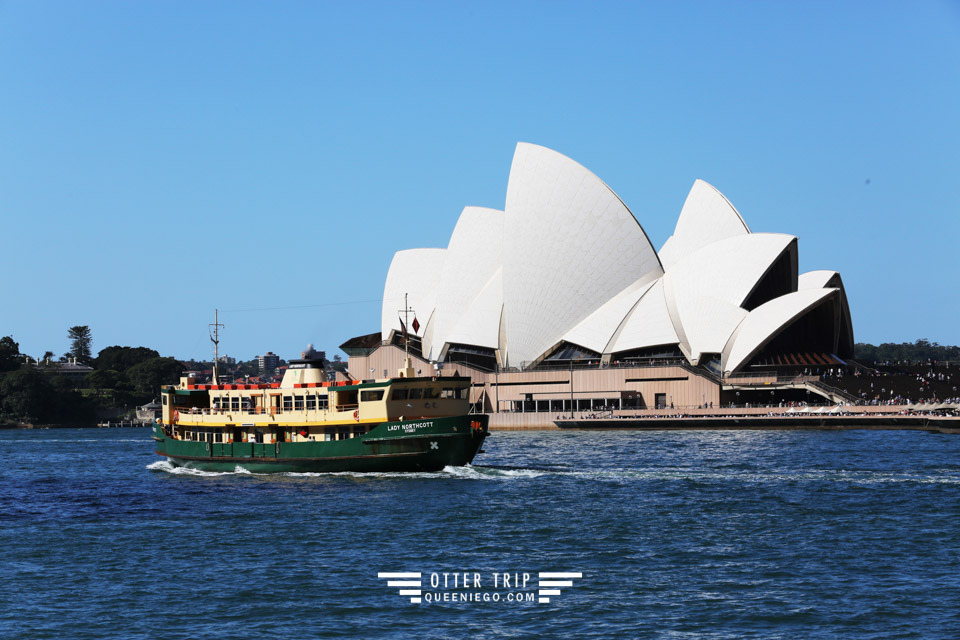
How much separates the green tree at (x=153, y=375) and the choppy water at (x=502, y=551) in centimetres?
10556

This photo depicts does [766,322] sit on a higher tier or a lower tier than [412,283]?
lower

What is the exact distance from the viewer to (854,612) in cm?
1881

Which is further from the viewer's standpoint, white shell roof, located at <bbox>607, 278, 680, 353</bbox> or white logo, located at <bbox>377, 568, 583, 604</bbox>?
white shell roof, located at <bbox>607, 278, 680, 353</bbox>

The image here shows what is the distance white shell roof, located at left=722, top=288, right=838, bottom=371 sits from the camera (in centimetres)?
8319

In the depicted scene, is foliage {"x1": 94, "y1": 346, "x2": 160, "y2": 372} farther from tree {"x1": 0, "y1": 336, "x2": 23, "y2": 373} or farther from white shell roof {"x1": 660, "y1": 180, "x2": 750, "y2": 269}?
white shell roof {"x1": 660, "y1": 180, "x2": 750, "y2": 269}

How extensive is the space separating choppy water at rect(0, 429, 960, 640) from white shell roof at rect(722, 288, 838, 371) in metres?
38.9

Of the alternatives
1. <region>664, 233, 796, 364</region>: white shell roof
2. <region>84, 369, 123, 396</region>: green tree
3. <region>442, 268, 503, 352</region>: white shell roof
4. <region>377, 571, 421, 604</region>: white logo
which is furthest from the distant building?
<region>377, 571, 421, 604</region>: white logo

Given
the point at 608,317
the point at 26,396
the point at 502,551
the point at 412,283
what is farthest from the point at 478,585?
the point at 26,396

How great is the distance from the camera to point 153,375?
147 metres

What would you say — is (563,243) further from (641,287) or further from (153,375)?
(153,375)

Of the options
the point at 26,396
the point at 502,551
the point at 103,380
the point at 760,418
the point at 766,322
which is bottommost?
the point at 502,551

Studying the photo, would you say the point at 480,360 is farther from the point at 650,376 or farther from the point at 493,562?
the point at 493,562

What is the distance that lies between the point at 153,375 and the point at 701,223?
8403cm

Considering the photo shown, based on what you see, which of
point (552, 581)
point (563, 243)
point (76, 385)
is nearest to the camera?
point (552, 581)
